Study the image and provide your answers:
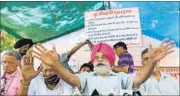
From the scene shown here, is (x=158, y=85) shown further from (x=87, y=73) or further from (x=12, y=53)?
(x=12, y=53)

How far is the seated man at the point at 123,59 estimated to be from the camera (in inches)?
137

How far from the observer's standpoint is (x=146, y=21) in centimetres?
352

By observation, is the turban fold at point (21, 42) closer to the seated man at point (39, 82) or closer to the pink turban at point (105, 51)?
the seated man at point (39, 82)

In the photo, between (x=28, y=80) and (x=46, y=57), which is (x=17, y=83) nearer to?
(x=28, y=80)

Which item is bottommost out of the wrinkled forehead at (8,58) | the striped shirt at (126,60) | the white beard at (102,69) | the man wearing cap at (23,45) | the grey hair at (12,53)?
the white beard at (102,69)

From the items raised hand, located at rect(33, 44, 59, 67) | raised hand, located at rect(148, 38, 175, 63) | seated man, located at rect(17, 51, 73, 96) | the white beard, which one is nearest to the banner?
raised hand, located at rect(148, 38, 175, 63)

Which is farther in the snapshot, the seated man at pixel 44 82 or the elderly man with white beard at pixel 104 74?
the seated man at pixel 44 82

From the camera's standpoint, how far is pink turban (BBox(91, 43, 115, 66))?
3.41 m

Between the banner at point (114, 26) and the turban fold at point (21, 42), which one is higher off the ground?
the banner at point (114, 26)

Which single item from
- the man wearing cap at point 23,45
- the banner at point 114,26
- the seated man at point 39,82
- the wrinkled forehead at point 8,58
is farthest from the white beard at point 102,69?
the wrinkled forehead at point 8,58

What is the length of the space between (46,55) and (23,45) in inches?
13.0

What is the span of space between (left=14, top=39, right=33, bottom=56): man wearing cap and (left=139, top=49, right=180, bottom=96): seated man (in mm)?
1159

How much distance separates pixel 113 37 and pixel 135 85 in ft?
1.72

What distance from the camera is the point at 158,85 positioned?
343cm
